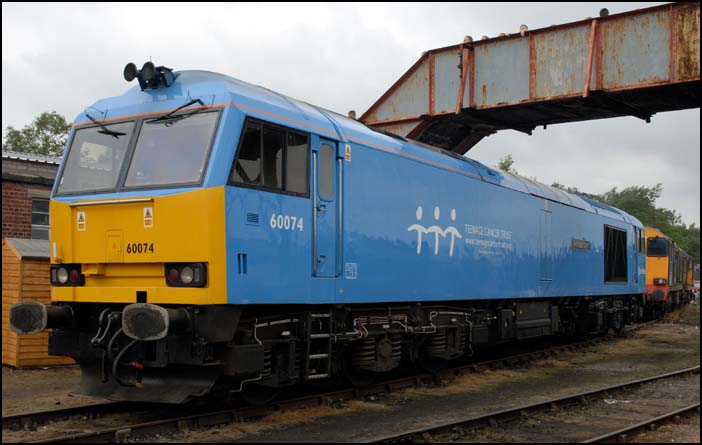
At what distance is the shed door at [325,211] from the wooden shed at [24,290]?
217 inches

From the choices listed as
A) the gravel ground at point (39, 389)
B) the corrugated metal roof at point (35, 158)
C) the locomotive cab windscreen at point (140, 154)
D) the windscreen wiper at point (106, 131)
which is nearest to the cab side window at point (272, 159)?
the locomotive cab windscreen at point (140, 154)

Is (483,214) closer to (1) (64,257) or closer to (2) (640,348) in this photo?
(1) (64,257)

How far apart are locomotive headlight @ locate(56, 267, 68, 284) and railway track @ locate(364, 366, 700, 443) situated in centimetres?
383

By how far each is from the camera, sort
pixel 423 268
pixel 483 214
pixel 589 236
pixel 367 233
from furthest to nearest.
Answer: pixel 589 236 → pixel 483 214 → pixel 423 268 → pixel 367 233

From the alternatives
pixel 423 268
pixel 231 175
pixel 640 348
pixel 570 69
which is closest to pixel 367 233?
pixel 423 268

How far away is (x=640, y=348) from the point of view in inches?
703

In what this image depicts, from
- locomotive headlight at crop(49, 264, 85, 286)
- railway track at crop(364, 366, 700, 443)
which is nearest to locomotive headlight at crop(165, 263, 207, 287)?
locomotive headlight at crop(49, 264, 85, 286)

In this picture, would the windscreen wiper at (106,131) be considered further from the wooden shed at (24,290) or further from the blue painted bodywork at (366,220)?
the wooden shed at (24,290)

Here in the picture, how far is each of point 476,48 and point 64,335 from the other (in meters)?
11.0

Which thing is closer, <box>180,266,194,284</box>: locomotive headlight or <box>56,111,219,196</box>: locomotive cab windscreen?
<box>180,266,194,284</box>: locomotive headlight

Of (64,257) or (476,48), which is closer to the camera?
(64,257)

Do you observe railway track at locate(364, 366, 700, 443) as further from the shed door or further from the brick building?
the brick building

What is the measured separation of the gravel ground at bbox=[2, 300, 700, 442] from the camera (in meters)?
7.59

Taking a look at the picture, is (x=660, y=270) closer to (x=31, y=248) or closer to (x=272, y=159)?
(x=31, y=248)
